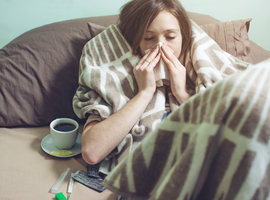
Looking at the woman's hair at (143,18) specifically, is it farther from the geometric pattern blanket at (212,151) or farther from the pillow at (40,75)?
the geometric pattern blanket at (212,151)

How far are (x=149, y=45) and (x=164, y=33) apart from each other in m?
0.08

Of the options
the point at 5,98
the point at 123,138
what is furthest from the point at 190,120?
the point at 5,98

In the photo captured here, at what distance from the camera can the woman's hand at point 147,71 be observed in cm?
79

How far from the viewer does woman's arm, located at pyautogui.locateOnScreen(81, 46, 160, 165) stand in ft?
2.06

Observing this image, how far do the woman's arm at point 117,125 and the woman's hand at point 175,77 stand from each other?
0.04 metres

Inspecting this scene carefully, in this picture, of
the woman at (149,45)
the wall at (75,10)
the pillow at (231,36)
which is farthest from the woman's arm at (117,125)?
the wall at (75,10)

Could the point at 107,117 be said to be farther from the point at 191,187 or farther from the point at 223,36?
the point at 223,36

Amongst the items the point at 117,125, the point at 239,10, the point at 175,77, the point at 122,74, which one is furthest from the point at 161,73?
the point at 239,10

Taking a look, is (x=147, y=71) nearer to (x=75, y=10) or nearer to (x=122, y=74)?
(x=122, y=74)

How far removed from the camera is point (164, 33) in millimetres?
813

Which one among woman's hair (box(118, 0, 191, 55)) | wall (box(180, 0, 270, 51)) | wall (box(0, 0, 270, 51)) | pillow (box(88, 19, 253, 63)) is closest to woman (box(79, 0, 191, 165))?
woman's hair (box(118, 0, 191, 55))

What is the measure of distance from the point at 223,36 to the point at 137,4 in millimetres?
477

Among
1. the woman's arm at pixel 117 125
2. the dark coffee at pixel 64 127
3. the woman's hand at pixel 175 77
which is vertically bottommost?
the dark coffee at pixel 64 127

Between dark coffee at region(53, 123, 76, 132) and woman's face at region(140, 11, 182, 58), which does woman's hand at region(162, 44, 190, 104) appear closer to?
woman's face at region(140, 11, 182, 58)
